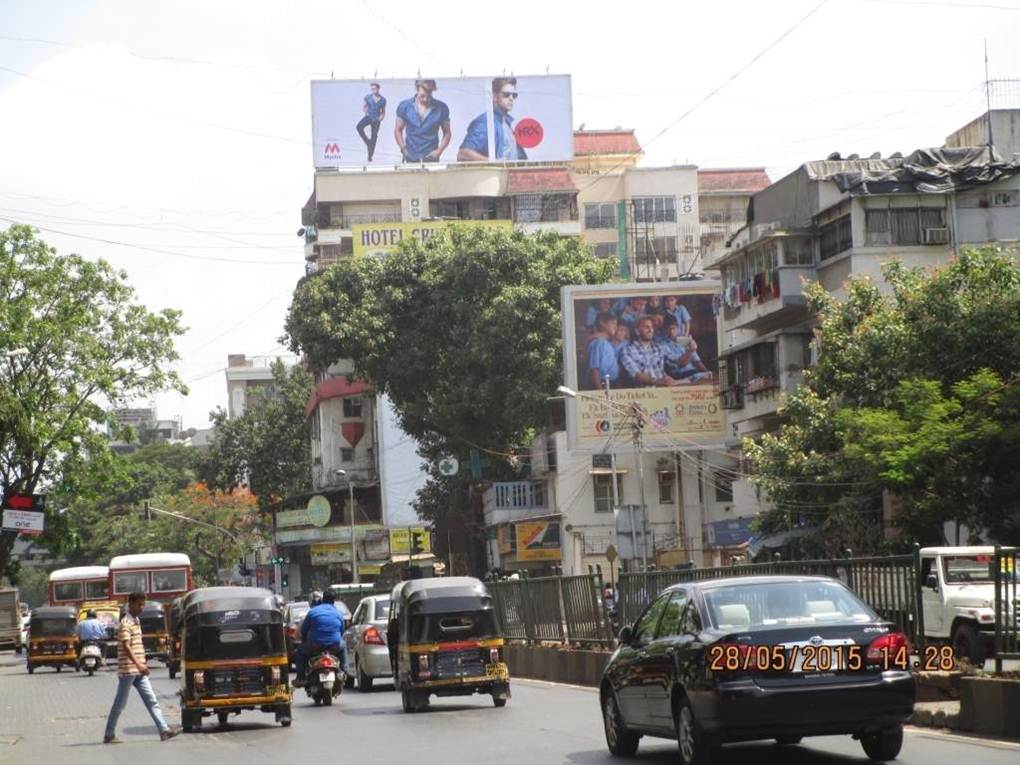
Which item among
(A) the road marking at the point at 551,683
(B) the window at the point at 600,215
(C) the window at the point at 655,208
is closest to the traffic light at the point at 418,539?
(C) the window at the point at 655,208

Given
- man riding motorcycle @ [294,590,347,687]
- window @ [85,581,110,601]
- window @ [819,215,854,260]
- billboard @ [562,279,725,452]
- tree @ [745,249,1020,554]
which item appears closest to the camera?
man riding motorcycle @ [294,590,347,687]

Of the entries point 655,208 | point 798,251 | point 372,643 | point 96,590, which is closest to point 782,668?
point 372,643

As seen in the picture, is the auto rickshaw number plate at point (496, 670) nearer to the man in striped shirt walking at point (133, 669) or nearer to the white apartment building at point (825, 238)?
the man in striped shirt walking at point (133, 669)

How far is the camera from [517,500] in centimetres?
6806

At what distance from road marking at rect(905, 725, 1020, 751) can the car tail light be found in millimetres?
1772

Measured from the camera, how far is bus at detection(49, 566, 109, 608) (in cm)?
5666

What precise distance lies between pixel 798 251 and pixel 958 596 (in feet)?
95.9

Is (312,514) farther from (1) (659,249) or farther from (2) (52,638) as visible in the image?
(2) (52,638)

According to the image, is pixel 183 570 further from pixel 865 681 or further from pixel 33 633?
pixel 865 681

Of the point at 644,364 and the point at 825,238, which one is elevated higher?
the point at 825,238

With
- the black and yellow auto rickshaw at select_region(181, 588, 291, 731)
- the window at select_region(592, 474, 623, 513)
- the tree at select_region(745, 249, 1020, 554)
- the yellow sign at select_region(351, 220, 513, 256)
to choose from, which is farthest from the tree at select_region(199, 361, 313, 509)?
the black and yellow auto rickshaw at select_region(181, 588, 291, 731)

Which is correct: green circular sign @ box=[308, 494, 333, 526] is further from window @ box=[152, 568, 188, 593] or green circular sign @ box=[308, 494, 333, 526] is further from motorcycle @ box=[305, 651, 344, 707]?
motorcycle @ box=[305, 651, 344, 707]

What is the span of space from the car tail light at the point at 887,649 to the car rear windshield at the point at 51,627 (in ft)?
137

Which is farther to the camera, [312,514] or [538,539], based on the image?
[312,514]
